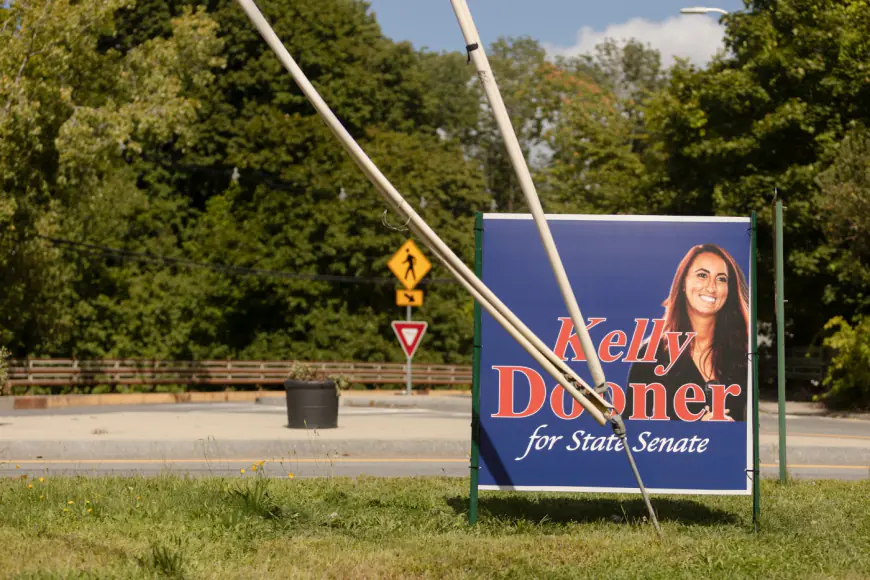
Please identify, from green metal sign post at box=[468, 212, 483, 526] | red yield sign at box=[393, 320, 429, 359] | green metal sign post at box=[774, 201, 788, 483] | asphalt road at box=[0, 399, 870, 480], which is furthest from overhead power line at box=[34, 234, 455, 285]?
green metal sign post at box=[468, 212, 483, 526]

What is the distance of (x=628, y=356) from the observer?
9.32 meters

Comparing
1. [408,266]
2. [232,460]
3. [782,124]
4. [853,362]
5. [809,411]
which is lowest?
[809,411]

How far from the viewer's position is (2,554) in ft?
22.6

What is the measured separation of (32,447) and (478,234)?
969 centimetres

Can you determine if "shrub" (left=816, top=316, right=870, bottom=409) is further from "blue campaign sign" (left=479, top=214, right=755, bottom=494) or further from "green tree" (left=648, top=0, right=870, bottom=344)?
"blue campaign sign" (left=479, top=214, right=755, bottom=494)

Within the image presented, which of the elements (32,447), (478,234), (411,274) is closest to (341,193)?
(411,274)

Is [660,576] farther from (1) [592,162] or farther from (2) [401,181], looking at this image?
(1) [592,162]

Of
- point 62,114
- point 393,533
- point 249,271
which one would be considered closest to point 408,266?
point 62,114

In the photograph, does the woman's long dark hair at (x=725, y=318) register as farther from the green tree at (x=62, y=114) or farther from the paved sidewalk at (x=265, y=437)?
the green tree at (x=62, y=114)

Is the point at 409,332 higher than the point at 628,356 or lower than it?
lower

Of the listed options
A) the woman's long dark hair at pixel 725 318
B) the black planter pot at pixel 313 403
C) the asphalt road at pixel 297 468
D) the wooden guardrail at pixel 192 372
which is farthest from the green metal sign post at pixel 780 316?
the wooden guardrail at pixel 192 372

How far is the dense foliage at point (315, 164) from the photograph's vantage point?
31.3 m

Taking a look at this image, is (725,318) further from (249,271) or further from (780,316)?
(249,271)

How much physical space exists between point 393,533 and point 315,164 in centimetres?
4359
